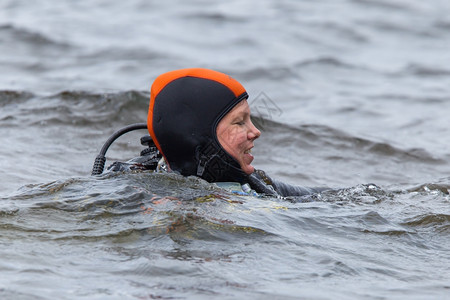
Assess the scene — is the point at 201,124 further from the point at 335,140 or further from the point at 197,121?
the point at 335,140

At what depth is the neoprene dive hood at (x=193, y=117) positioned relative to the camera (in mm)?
5199

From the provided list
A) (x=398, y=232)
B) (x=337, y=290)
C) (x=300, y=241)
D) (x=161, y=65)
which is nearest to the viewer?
(x=337, y=290)

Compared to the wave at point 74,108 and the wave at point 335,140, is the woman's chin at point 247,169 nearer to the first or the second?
the wave at point 335,140

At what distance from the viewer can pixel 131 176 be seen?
17.8 ft

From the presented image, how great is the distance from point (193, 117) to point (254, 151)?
4.42m

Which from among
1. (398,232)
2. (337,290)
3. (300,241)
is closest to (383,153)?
(398,232)

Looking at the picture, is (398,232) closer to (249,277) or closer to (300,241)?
(300,241)

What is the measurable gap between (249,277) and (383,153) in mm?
6225

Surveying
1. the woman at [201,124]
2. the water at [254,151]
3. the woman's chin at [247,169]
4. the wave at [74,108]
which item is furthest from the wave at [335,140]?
the woman at [201,124]

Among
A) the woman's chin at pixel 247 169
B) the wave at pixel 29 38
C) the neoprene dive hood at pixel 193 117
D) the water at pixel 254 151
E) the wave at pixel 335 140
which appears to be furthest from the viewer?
the wave at pixel 29 38

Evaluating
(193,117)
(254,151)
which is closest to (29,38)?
(254,151)

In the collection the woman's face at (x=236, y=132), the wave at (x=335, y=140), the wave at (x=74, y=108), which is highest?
the woman's face at (x=236, y=132)

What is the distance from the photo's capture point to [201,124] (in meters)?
5.22

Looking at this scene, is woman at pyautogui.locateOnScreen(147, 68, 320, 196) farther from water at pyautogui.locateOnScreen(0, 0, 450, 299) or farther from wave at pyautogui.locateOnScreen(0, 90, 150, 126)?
wave at pyautogui.locateOnScreen(0, 90, 150, 126)
